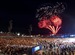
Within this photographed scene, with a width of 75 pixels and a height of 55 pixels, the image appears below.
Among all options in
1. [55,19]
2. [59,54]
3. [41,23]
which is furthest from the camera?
[41,23]

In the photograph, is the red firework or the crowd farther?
the red firework

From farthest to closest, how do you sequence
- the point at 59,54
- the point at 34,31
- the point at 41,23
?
the point at 34,31 → the point at 41,23 → the point at 59,54

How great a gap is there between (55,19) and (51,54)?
26045mm

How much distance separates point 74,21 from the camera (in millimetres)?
65688

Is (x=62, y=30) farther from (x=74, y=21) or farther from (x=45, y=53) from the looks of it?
(x=45, y=53)

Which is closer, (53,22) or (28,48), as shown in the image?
(28,48)

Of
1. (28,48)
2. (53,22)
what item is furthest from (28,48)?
(53,22)

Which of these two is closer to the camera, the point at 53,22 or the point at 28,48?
the point at 28,48

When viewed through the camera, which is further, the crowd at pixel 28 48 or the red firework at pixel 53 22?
the red firework at pixel 53 22

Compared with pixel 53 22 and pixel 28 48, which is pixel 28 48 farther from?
pixel 53 22

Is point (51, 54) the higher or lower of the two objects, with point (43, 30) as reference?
lower

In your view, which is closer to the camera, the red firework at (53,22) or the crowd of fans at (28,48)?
the crowd of fans at (28,48)

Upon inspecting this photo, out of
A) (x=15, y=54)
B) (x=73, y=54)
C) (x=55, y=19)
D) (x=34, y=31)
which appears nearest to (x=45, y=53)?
(x=73, y=54)

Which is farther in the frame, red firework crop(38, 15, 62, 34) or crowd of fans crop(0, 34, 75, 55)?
red firework crop(38, 15, 62, 34)
